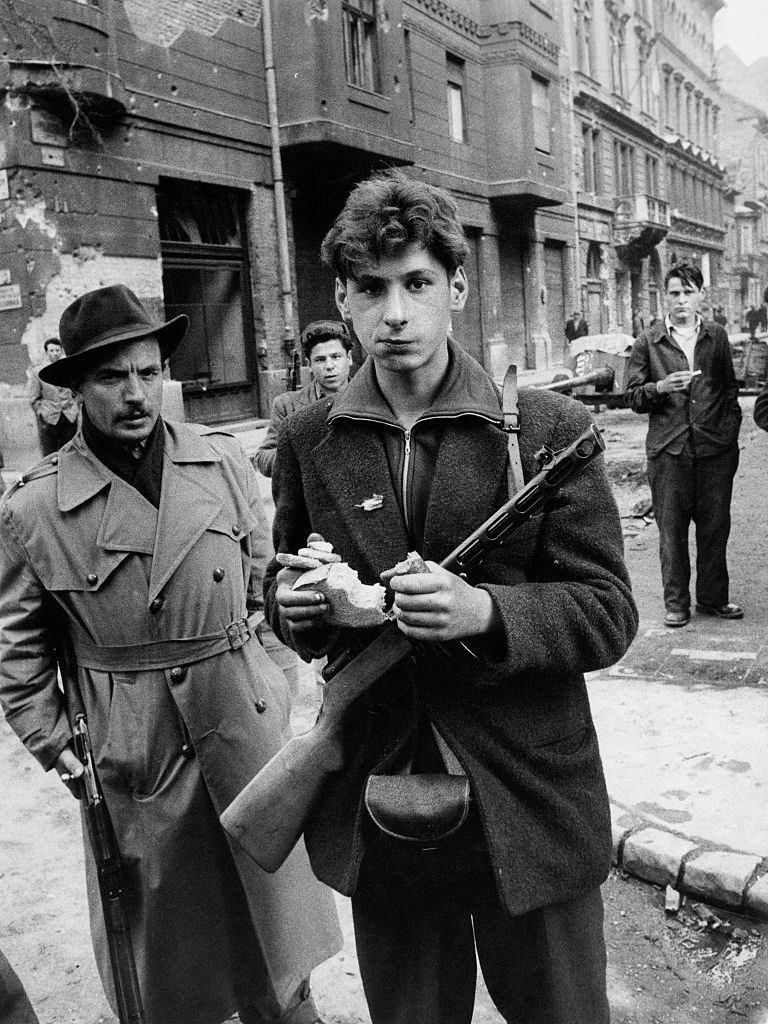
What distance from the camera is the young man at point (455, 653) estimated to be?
1730mm

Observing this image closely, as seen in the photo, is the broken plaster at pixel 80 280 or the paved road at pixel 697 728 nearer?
the paved road at pixel 697 728

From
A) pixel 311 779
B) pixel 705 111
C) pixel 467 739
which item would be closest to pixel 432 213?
pixel 467 739

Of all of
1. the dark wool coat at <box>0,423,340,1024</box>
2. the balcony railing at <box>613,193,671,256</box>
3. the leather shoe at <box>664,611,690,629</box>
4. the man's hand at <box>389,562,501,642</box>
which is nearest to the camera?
the man's hand at <box>389,562,501,642</box>

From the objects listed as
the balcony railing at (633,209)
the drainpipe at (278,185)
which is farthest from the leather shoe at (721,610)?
the balcony railing at (633,209)

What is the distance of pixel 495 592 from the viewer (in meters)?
1.65

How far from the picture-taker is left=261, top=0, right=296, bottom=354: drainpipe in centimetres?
1606

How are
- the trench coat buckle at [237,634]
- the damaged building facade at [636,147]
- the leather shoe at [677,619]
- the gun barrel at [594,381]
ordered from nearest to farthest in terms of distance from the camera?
the trench coat buckle at [237,634] → the leather shoe at [677,619] → the gun barrel at [594,381] → the damaged building facade at [636,147]

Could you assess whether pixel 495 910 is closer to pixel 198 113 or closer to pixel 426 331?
pixel 426 331

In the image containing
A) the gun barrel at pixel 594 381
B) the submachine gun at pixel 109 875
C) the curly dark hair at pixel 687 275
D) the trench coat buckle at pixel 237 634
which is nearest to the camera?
the submachine gun at pixel 109 875

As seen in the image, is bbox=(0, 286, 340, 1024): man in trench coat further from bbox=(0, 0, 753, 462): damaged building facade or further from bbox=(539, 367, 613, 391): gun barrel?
bbox=(0, 0, 753, 462): damaged building facade

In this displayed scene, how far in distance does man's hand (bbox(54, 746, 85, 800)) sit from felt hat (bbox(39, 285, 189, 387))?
1039mm

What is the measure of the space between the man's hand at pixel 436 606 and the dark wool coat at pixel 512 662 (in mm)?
76

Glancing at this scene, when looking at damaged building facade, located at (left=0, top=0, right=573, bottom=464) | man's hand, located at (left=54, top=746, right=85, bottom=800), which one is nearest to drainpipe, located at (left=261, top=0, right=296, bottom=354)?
damaged building facade, located at (left=0, top=0, right=573, bottom=464)

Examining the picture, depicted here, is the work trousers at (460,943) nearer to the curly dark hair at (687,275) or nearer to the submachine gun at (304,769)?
the submachine gun at (304,769)
